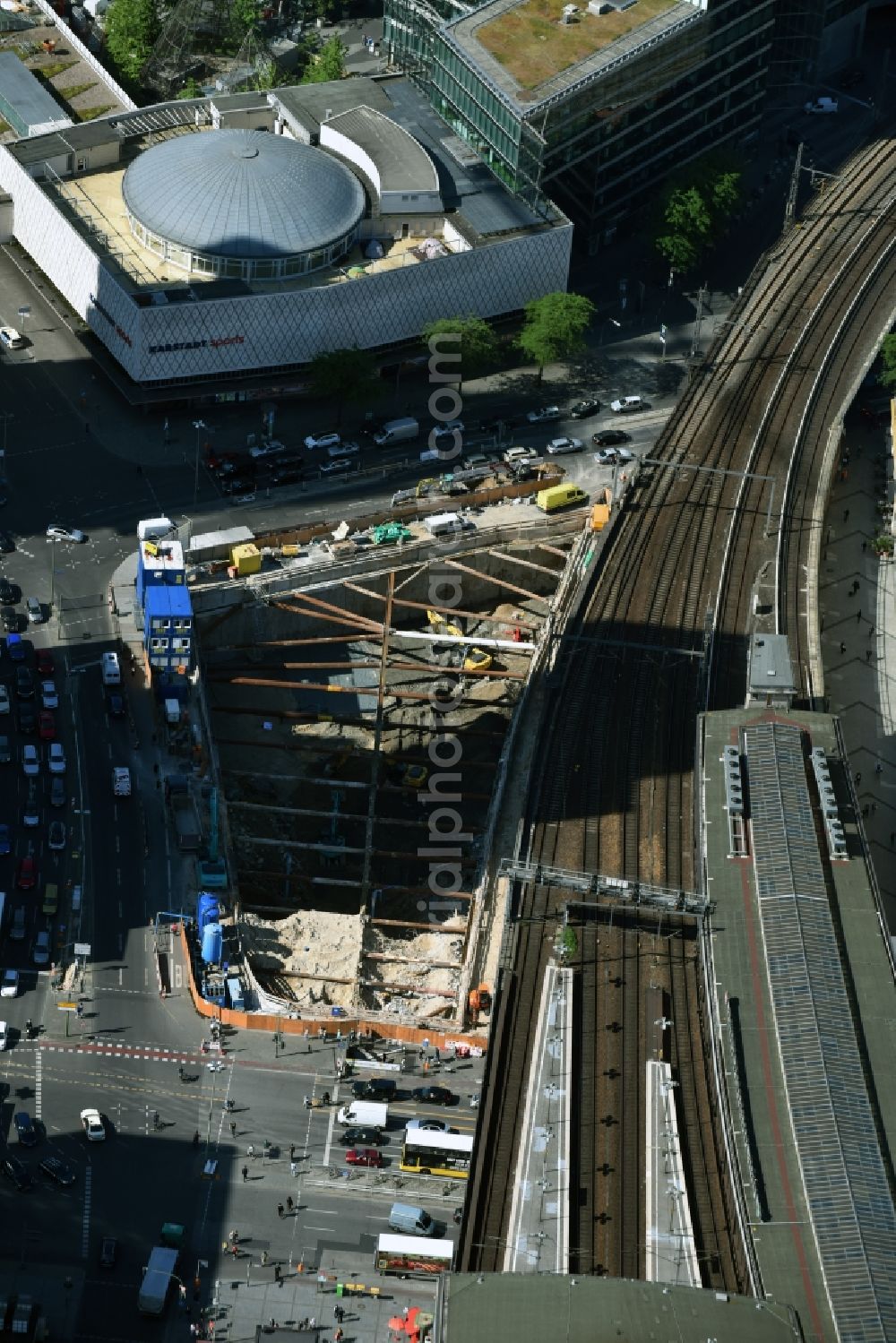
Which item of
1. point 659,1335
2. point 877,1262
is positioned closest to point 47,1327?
point 659,1335

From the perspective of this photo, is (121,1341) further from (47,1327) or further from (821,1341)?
(821,1341)

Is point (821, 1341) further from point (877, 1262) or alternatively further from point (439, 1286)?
point (439, 1286)

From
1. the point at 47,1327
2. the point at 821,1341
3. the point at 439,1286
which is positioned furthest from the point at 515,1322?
the point at 47,1327

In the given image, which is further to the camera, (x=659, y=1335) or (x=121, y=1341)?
(x=121, y=1341)

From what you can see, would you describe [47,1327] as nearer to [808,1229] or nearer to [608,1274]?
[608,1274]

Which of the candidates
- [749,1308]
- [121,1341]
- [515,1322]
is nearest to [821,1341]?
[749,1308]
